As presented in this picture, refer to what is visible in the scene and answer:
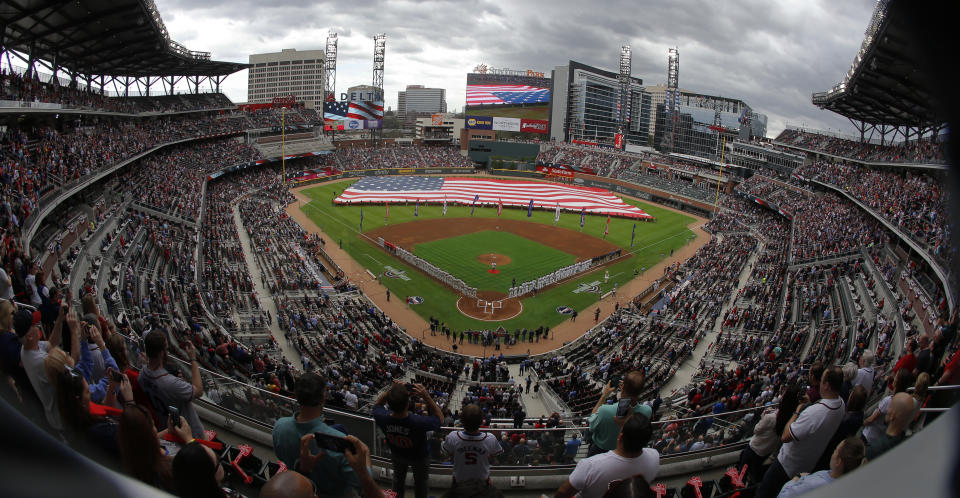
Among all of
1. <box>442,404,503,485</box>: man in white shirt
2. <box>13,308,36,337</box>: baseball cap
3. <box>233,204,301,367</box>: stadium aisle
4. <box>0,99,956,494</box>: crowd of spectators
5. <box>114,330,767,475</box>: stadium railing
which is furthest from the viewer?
<box>233,204,301,367</box>: stadium aisle

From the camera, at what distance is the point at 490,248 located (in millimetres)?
42312

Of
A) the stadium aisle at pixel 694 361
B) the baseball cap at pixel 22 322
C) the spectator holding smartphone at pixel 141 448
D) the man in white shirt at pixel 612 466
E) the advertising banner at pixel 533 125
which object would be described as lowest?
the stadium aisle at pixel 694 361

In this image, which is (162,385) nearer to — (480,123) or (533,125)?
(480,123)

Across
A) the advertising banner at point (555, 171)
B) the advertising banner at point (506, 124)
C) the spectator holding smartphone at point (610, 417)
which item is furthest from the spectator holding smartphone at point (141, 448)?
the advertising banner at point (506, 124)

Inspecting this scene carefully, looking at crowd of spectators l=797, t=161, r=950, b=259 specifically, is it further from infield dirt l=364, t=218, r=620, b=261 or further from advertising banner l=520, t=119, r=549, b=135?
advertising banner l=520, t=119, r=549, b=135

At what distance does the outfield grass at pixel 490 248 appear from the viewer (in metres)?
29.6

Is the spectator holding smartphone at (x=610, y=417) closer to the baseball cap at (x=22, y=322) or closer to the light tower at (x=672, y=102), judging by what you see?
the baseball cap at (x=22, y=322)

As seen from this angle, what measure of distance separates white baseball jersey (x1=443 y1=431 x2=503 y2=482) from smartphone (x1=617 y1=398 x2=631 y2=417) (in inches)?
58.2

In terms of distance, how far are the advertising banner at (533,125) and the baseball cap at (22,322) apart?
287 feet

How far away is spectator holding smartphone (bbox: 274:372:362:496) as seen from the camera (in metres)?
4.16

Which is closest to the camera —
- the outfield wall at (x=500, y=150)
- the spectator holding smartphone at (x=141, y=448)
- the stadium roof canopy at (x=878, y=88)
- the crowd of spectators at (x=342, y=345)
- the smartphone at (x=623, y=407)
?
the spectator holding smartphone at (x=141, y=448)

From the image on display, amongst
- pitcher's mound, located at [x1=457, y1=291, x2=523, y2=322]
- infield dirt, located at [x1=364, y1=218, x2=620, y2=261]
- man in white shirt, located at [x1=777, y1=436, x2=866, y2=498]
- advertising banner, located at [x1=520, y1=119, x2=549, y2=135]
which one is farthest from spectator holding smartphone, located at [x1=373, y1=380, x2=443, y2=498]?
advertising banner, located at [x1=520, y1=119, x2=549, y2=135]

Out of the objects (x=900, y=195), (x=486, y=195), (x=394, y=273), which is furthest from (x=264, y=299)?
(x=900, y=195)

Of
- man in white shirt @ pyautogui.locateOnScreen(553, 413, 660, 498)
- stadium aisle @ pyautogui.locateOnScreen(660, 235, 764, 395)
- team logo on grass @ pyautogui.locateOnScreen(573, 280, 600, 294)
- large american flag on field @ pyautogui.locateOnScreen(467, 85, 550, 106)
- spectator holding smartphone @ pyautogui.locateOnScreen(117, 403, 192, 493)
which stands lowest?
stadium aisle @ pyautogui.locateOnScreen(660, 235, 764, 395)
